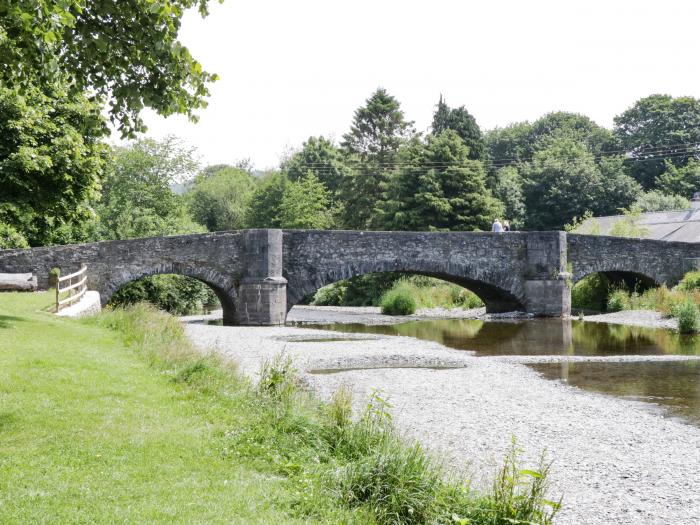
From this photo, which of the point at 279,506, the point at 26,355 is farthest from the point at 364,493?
the point at 26,355

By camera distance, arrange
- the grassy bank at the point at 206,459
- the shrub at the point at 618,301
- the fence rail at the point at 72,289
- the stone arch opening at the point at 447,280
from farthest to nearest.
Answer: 1. the shrub at the point at 618,301
2. the stone arch opening at the point at 447,280
3. the fence rail at the point at 72,289
4. the grassy bank at the point at 206,459

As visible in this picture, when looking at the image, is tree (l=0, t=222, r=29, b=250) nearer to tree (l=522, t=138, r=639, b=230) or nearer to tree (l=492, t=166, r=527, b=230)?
tree (l=492, t=166, r=527, b=230)

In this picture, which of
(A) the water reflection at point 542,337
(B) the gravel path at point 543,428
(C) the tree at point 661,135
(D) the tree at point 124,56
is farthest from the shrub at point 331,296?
(D) the tree at point 124,56

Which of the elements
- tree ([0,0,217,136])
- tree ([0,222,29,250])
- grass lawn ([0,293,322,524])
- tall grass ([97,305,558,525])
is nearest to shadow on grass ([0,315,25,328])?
grass lawn ([0,293,322,524])

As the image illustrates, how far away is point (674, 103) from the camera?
60438 mm

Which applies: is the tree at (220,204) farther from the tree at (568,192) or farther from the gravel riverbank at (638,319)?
the gravel riverbank at (638,319)

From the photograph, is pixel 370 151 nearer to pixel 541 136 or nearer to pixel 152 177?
pixel 152 177

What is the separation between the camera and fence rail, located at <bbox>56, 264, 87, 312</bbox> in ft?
55.5

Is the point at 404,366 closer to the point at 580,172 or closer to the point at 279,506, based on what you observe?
the point at 279,506

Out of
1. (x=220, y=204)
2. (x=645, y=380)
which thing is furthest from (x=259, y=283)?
(x=220, y=204)

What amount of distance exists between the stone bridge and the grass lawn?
1361 centimetres

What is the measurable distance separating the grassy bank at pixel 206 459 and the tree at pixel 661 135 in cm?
5653

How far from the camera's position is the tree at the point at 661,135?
196 feet

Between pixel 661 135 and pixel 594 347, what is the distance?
4770 cm
